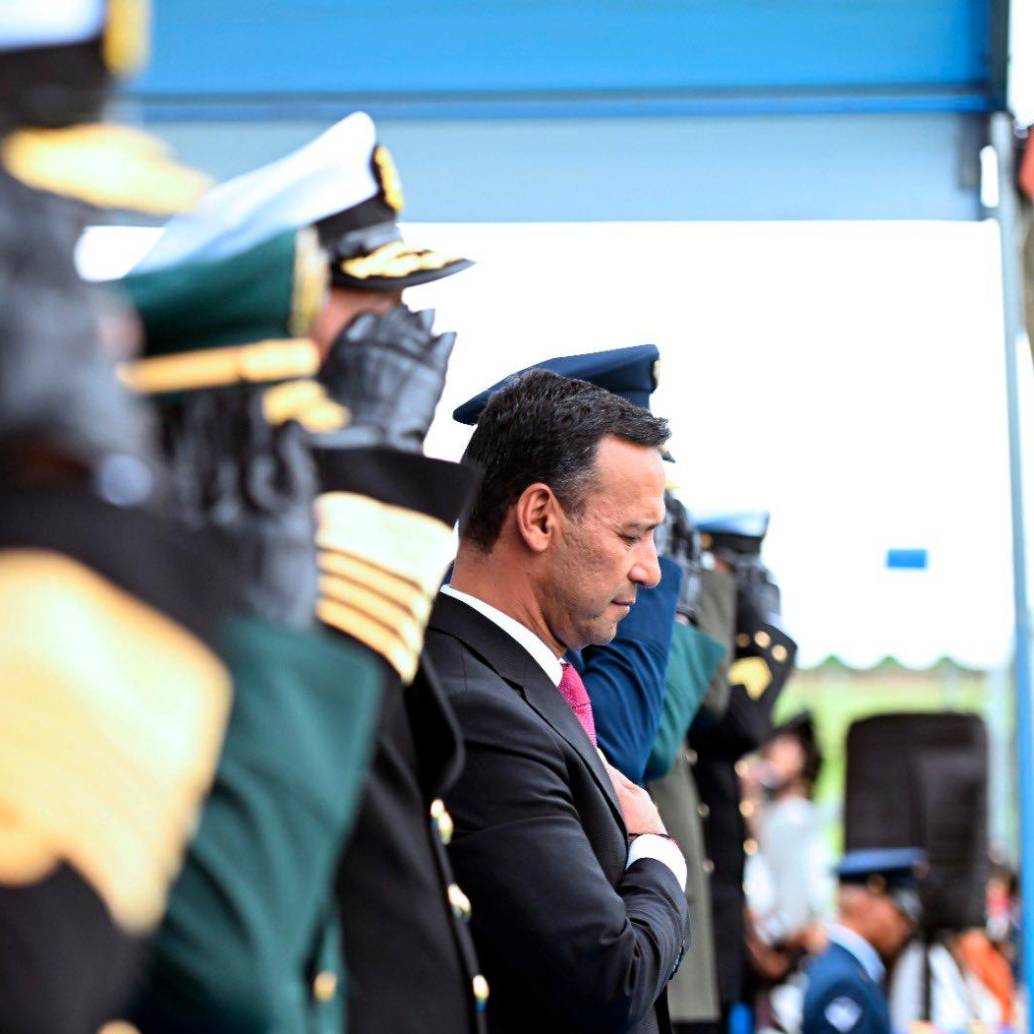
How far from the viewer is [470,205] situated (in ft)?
15.1

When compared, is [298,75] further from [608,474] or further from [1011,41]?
[608,474]

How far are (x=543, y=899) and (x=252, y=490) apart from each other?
A: 44.1 inches

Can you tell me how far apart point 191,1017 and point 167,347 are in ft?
1.80

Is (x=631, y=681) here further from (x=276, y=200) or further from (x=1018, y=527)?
(x=276, y=200)

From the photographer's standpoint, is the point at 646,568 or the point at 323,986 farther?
the point at 646,568

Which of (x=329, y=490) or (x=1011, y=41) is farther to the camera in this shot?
(x=1011, y=41)

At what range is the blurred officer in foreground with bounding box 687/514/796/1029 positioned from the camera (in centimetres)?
552

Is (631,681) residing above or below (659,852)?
above

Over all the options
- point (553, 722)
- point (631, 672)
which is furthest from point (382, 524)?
point (631, 672)

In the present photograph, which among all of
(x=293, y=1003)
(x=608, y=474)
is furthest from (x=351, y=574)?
(x=608, y=474)

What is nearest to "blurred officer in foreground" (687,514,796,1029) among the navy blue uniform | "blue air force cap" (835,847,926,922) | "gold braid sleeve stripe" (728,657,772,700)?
"gold braid sleeve stripe" (728,657,772,700)

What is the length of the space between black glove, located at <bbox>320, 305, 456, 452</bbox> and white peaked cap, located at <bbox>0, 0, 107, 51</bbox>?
0.63 meters

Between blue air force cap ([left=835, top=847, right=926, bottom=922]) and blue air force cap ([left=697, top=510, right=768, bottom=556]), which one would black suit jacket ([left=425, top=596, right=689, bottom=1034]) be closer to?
blue air force cap ([left=697, top=510, right=768, bottom=556])

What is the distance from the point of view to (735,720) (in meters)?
5.48
